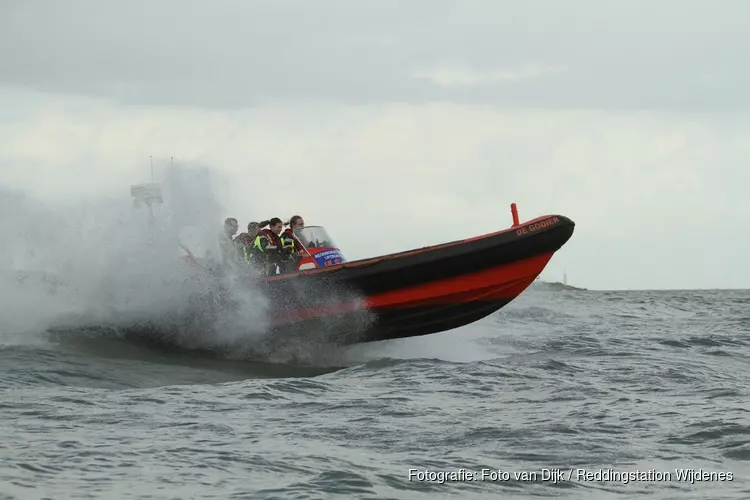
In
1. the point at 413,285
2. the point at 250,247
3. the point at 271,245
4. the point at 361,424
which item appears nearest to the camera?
the point at 361,424

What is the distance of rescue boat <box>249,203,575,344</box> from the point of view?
36.3 feet

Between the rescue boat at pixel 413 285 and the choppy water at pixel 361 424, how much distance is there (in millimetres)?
497

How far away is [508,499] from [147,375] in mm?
5768

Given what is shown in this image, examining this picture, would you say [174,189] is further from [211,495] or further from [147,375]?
[211,495]

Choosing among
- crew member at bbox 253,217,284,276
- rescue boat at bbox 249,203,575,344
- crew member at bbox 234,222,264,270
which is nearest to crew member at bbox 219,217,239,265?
crew member at bbox 234,222,264,270

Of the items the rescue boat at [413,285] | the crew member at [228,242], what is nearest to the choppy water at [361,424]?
the rescue boat at [413,285]

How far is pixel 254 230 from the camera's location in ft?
39.9

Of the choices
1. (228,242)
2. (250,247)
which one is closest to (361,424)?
(250,247)

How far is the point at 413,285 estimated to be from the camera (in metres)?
11.2

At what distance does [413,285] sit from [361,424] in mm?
4598

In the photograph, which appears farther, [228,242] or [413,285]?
[228,242]

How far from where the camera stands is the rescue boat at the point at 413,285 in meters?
11.1

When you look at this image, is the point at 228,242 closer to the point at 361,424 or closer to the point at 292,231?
the point at 292,231

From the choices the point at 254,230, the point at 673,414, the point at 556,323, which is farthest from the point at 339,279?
the point at 556,323
